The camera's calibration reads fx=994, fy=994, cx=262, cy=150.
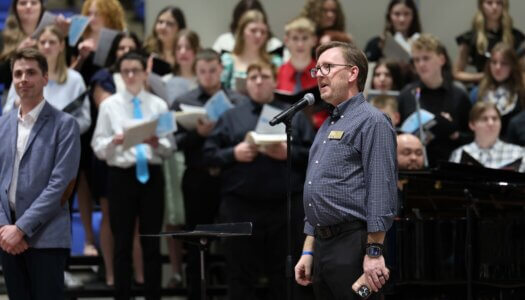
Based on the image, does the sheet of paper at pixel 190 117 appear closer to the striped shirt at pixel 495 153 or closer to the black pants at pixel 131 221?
the black pants at pixel 131 221

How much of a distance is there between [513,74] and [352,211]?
155 inches

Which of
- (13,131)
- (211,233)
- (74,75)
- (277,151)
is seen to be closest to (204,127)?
(277,151)

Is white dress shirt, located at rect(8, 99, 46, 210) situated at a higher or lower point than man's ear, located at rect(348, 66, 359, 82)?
lower

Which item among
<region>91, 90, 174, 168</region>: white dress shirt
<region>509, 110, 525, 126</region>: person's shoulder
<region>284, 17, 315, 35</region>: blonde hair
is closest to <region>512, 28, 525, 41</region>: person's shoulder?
<region>509, 110, 525, 126</region>: person's shoulder

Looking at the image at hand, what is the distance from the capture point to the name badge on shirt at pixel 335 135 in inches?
175

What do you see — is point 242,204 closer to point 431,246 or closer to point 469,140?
point 431,246

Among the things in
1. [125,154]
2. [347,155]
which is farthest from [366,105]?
[125,154]

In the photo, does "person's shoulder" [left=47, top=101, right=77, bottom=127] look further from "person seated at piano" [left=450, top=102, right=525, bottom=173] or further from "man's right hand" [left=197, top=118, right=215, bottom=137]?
"person seated at piano" [left=450, top=102, right=525, bottom=173]

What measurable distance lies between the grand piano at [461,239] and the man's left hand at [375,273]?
4.84 feet

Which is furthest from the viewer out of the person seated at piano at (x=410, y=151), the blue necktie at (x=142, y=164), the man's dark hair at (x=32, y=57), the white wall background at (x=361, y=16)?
the white wall background at (x=361, y=16)

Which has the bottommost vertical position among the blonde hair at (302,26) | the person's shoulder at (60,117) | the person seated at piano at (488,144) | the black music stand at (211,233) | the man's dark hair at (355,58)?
the black music stand at (211,233)

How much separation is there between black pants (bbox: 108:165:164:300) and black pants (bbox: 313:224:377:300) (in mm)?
2647

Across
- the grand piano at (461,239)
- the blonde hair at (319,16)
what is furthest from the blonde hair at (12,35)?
the grand piano at (461,239)

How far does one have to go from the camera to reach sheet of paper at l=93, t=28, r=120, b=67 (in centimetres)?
772
